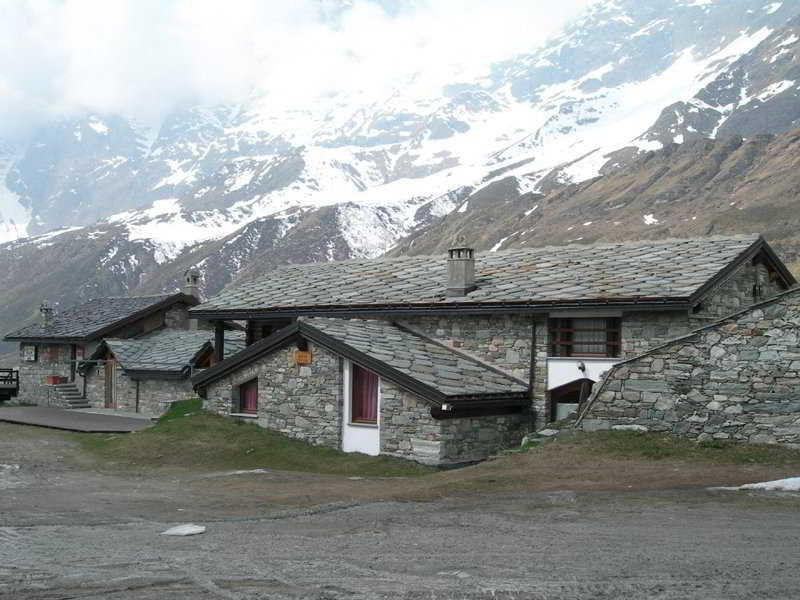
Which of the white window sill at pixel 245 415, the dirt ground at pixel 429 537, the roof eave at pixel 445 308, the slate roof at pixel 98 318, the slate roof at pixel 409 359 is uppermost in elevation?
the slate roof at pixel 98 318

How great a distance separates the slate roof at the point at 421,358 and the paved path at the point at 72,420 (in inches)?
392

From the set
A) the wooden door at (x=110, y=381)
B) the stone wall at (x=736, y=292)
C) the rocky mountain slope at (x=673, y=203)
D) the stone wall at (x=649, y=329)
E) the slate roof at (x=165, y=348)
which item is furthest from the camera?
the rocky mountain slope at (x=673, y=203)

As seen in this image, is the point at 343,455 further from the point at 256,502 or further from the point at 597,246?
the point at 597,246

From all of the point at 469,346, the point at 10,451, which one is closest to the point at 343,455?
the point at 469,346

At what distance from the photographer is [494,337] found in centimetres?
2338

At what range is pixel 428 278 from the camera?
88.8ft

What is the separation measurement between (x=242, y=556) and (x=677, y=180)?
166916 millimetres

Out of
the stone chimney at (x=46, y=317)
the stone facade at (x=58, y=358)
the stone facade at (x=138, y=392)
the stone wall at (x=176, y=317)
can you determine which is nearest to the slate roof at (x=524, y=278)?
the stone facade at (x=138, y=392)

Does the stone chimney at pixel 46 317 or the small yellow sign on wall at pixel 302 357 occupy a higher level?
the stone chimney at pixel 46 317

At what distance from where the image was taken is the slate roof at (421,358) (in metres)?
21.1

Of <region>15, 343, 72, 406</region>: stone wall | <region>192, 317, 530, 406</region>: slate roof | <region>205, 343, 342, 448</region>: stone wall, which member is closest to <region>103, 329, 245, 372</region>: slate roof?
<region>15, 343, 72, 406</region>: stone wall

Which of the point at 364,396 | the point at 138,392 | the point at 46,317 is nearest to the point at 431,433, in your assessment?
the point at 364,396

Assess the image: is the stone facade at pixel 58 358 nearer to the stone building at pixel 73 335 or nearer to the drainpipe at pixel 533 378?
the stone building at pixel 73 335

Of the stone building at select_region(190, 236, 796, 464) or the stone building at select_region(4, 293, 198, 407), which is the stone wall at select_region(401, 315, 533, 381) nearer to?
the stone building at select_region(190, 236, 796, 464)
